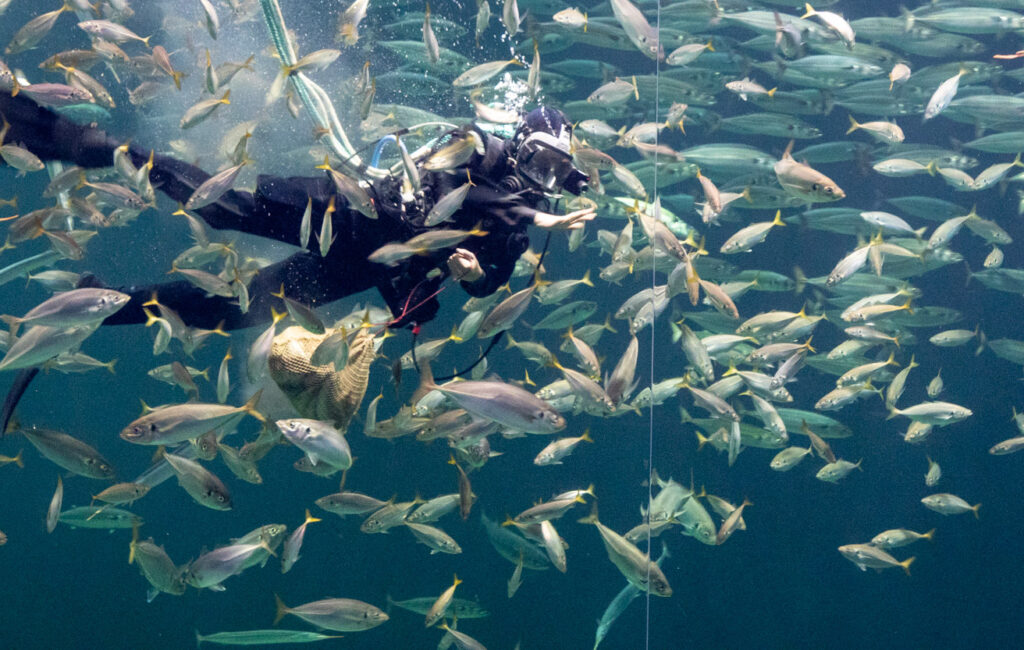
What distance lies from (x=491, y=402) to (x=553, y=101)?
18.1 ft

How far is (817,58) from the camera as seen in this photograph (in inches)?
227

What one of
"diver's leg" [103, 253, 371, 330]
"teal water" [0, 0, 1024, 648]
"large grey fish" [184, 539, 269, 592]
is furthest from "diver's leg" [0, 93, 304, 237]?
"teal water" [0, 0, 1024, 648]

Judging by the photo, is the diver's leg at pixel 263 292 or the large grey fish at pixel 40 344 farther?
the diver's leg at pixel 263 292

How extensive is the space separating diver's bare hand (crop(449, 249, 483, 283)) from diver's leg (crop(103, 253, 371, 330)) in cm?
116

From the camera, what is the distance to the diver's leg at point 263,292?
3.55 m

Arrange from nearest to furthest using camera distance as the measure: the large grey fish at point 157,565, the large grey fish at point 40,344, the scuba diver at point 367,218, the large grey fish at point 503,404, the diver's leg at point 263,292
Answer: the large grey fish at point 503,404
the large grey fish at point 40,344
the scuba diver at point 367,218
the diver's leg at point 263,292
the large grey fish at point 157,565

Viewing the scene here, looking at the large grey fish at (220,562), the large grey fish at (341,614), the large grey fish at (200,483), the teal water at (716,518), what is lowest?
the teal water at (716,518)

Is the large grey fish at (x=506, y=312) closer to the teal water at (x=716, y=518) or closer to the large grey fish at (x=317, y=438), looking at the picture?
the large grey fish at (x=317, y=438)

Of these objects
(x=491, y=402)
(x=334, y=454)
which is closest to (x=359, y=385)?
(x=334, y=454)

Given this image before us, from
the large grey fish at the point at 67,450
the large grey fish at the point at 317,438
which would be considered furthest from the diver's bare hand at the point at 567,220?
the large grey fish at the point at 67,450

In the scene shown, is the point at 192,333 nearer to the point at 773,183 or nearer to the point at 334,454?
the point at 334,454

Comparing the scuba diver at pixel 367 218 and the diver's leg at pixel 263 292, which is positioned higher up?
the scuba diver at pixel 367 218

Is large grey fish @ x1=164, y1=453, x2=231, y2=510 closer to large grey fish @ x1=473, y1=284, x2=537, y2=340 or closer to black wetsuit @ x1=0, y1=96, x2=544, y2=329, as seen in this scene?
black wetsuit @ x1=0, y1=96, x2=544, y2=329

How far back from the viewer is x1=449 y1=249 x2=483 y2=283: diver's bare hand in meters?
2.67
